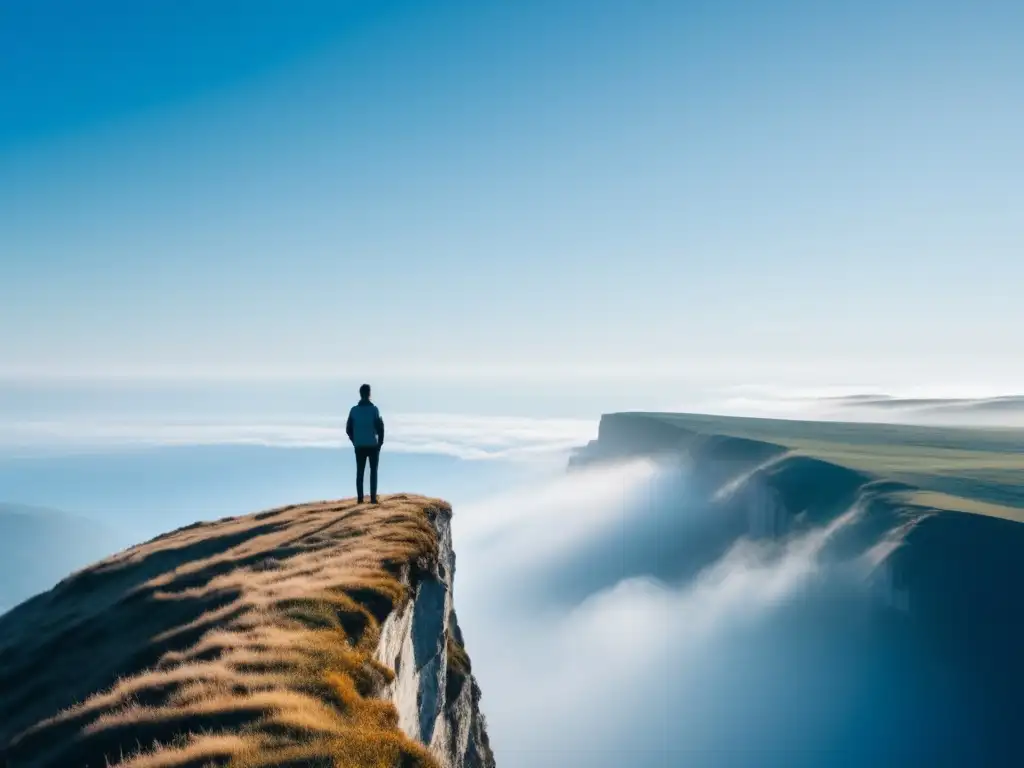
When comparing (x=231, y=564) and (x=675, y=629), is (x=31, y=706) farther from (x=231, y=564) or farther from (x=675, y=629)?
(x=675, y=629)

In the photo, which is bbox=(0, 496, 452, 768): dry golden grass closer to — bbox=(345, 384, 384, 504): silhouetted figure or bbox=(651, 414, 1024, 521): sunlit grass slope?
bbox=(345, 384, 384, 504): silhouetted figure

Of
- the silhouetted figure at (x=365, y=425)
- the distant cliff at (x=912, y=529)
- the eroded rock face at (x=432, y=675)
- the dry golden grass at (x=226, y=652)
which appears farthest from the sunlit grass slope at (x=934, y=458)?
the dry golden grass at (x=226, y=652)

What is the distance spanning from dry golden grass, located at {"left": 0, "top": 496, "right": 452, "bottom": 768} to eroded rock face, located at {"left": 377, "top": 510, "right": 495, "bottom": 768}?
0.94 meters

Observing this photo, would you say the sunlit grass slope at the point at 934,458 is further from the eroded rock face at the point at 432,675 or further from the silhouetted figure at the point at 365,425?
the silhouetted figure at the point at 365,425

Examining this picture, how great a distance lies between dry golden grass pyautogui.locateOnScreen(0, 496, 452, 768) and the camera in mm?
10320

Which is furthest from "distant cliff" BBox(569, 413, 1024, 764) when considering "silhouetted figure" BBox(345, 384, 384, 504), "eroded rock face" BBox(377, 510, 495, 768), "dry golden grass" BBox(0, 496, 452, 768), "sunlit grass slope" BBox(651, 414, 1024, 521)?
"silhouetted figure" BBox(345, 384, 384, 504)

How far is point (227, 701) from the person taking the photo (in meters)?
11.4

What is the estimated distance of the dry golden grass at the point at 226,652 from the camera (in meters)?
10.3

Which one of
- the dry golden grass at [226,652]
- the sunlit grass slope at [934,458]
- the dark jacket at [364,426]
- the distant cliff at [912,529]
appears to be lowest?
the distant cliff at [912,529]

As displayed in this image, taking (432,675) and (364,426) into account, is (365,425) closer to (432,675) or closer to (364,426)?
(364,426)

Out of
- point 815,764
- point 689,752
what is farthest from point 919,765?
point 689,752

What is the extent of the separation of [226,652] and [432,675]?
1139 centimetres

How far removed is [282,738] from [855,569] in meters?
97.2

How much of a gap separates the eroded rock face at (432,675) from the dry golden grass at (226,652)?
3.08ft
